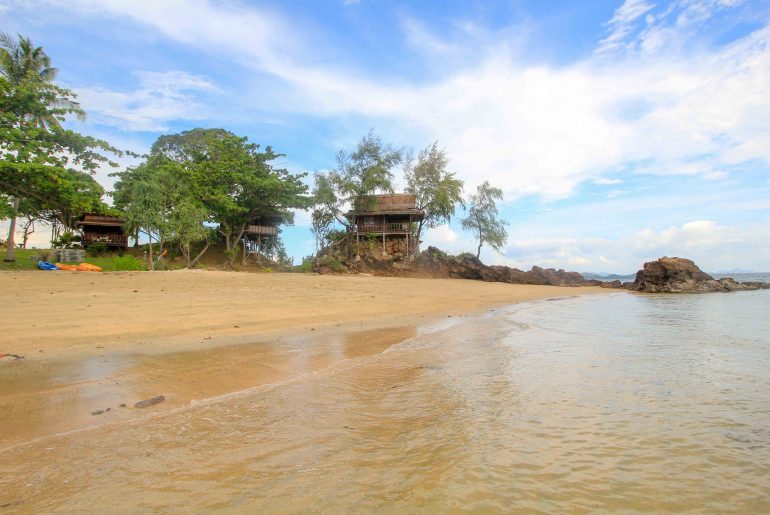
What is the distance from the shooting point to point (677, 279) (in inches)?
1009

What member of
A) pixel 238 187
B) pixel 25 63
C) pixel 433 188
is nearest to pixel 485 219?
pixel 433 188

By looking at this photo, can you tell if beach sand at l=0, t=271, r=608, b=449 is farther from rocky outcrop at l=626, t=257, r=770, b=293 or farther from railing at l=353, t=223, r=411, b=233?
railing at l=353, t=223, r=411, b=233

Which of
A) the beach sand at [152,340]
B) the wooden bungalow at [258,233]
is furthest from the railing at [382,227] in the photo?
the beach sand at [152,340]

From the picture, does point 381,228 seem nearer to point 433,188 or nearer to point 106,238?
point 433,188

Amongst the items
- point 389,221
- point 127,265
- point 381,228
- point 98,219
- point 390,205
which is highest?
point 390,205

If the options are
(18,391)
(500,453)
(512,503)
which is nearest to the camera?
(512,503)

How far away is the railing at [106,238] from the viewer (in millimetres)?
35562

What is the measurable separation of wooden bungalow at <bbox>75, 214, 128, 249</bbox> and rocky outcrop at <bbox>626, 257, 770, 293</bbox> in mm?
41685

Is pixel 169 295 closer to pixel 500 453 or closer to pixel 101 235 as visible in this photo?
pixel 500 453

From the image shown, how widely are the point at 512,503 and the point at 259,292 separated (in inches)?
459

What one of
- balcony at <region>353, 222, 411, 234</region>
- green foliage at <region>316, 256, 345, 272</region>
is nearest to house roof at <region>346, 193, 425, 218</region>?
balcony at <region>353, 222, 411, 234</region>

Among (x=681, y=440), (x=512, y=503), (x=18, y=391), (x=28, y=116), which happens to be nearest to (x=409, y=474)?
(x=512, y=503)

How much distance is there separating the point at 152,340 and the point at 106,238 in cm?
3680

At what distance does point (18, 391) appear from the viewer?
373 cm
